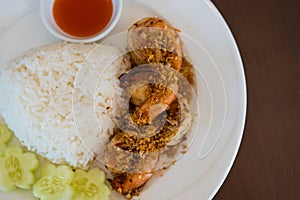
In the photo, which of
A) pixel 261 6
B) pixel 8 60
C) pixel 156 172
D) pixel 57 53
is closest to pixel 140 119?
pixel 156 172

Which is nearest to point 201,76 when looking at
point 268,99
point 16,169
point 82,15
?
point 268,99

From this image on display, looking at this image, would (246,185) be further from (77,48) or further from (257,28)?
(77,48)

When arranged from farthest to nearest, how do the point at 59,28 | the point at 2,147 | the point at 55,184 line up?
1. the point at 59,28
2. the point at 2,147
3. the point at 55,184

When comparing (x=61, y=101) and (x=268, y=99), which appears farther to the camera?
(x=268, y=99)

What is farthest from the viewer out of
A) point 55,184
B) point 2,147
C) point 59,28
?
point 59,28

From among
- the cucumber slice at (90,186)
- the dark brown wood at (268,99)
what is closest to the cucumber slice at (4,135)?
the cucumber slice at (90,186)

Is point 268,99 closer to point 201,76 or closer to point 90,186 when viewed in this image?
point 201,76

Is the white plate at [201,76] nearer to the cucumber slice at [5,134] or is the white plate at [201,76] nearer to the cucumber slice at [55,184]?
the cucumber slice at [55,184]
